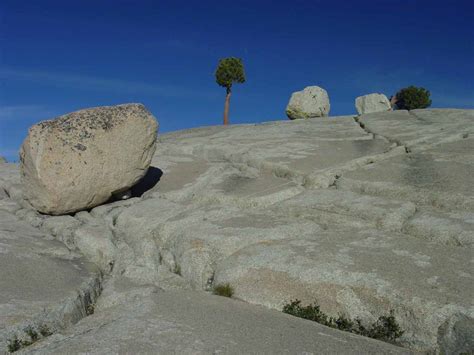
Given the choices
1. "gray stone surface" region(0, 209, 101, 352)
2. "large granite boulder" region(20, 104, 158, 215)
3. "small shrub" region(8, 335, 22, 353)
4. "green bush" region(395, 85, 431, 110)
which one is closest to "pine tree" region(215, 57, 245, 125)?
"green bush" region(395, 85, 431, 110)

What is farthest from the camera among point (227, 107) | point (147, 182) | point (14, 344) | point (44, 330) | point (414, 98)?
point (414, 98)

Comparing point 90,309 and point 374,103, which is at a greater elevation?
point 374,103

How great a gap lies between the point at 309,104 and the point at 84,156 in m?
43.0

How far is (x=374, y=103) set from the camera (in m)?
58.8

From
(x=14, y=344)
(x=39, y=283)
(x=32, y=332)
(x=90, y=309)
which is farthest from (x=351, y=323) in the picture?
(x=39, y=283)

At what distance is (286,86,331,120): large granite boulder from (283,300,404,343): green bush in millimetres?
48022

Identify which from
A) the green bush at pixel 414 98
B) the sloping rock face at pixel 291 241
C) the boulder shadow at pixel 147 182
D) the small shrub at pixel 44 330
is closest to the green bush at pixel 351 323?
the sloping rock face at pixel 291 241

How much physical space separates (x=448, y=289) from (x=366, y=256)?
88.3 inches

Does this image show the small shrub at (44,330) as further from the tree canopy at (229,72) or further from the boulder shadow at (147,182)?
the tree canopy at (229,72)

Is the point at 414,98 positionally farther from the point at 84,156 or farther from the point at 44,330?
the point at 44,330

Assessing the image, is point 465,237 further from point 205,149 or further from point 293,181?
point 205,149

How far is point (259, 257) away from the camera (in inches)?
454

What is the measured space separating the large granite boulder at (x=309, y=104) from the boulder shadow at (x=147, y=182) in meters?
36.5

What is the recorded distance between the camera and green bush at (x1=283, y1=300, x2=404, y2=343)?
8.81m
